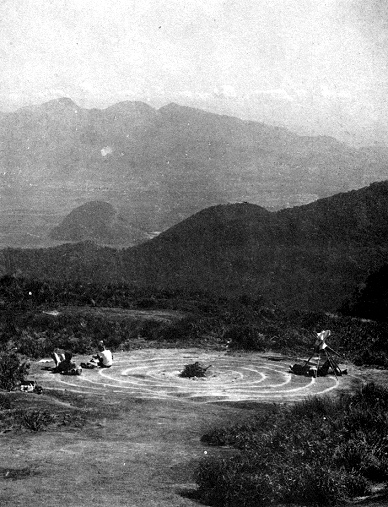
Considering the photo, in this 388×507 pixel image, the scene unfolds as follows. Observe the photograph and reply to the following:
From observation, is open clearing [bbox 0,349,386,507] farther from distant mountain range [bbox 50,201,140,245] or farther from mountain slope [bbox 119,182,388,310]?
distant mountain range [bbox 50,201,140,245]

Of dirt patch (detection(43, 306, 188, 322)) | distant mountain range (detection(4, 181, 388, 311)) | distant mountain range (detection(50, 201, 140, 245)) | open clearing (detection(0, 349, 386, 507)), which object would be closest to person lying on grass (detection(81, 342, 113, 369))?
open clearing (detection(0, 349, 386, 507))

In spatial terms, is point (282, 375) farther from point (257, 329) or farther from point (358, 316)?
point (358, 316)

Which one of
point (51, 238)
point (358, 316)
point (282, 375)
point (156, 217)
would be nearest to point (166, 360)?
point (282, 375)

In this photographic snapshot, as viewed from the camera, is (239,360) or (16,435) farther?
(239,360)

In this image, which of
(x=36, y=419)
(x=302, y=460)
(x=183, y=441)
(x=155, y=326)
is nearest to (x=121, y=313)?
(x=155, y=326)

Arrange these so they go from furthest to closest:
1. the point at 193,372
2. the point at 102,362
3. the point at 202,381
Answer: the point at 102,362 → the point at 193,372 → the point at 202,381

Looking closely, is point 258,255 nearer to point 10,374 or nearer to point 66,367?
point 66,367
